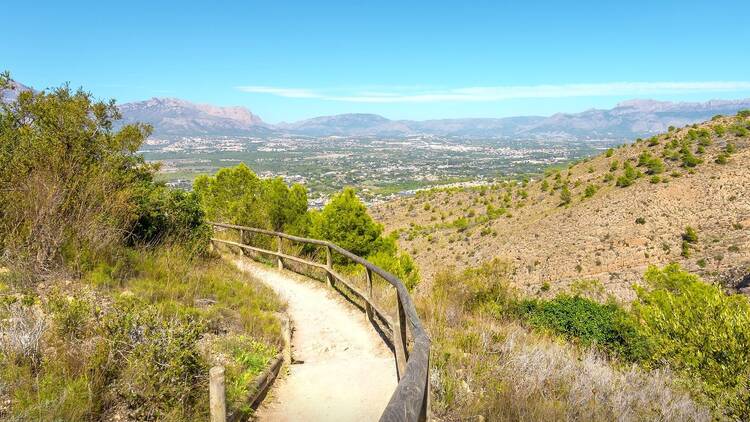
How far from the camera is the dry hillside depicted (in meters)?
29.2

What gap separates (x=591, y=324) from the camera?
11.7 meters

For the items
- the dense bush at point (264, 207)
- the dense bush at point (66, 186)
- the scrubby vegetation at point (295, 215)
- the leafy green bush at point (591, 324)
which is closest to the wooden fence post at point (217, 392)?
the dense bush at point (66, 186)

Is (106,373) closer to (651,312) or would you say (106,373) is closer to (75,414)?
(75,414)

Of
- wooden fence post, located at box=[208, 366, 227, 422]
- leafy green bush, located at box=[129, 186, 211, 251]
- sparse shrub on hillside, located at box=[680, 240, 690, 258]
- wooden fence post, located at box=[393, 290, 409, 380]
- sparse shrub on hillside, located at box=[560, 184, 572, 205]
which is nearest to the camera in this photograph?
wooden fence post, located at box=[208, 366, 227, 422]

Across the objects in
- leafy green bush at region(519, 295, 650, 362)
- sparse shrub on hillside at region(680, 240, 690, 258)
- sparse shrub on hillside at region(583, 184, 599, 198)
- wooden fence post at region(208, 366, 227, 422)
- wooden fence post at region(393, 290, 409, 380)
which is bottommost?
sparse shrub on hillside at region(680, 240, 690, 258)

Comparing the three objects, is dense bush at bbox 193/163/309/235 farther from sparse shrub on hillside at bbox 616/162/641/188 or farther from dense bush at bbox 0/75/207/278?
sparse shrub on hillside at bbox 616/162/641/188

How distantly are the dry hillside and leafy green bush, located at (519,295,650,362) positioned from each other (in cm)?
1184

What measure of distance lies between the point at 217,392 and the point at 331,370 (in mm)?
2477

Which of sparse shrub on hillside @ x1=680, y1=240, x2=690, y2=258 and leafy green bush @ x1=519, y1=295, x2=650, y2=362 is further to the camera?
sparse shrub on hillside @ x1=680, y1=240, x2=690, y2=258

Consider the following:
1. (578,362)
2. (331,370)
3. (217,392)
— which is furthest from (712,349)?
(217,392)

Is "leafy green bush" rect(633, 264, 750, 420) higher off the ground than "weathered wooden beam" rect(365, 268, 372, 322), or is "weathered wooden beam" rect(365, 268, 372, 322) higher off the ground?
"weathered wooden beam" rect(365, 268, 372, 322)

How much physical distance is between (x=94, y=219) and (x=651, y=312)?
12876 millimetres

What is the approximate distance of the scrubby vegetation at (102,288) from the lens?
3.56 metres

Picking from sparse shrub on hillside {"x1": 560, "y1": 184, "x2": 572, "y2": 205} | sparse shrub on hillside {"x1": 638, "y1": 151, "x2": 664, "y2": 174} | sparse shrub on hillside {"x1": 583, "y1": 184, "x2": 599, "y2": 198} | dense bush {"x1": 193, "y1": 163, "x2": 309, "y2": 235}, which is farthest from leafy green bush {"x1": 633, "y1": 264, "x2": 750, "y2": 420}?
sparse shrub on hillside {"x1": 638, "y1": 151, "x2": 664, "y2": 174}
